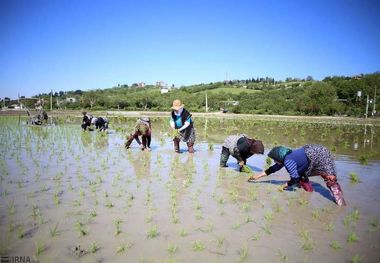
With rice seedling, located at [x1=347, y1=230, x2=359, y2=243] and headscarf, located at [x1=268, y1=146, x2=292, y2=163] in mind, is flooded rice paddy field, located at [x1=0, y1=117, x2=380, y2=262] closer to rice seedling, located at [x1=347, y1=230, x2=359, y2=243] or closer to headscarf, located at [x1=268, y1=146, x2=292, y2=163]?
rice seedling, located at [x1=347, y1=230, x2=359, y2=243]

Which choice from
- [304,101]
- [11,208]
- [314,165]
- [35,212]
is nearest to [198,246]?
[35,212]

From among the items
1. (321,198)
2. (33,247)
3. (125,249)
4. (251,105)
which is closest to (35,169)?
(33,247)

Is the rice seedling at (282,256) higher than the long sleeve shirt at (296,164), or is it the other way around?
the long sleeve shirt at (296,164)

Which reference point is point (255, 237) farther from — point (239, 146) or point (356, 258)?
point (239, 146)

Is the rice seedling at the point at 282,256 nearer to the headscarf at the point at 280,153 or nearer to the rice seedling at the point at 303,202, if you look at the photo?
the rice seedling at the point at 303,202

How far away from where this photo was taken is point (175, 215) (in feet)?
14.8

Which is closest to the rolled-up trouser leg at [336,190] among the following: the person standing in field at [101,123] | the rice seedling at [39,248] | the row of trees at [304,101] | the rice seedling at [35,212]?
the rice seedling at [39,248]

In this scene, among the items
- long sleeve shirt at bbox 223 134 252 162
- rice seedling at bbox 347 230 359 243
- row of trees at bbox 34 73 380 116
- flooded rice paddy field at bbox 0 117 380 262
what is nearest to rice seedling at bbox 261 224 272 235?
flooded rice paddy field at bbox 0 117 380 262

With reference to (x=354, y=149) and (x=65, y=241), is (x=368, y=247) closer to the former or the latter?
(x=65, y=241)

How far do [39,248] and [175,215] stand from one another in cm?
181

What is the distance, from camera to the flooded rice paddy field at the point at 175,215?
11.4 feet

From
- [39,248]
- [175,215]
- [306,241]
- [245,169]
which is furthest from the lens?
[245,169]

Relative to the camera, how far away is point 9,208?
448cm

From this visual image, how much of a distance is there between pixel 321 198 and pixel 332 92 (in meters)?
46.9
